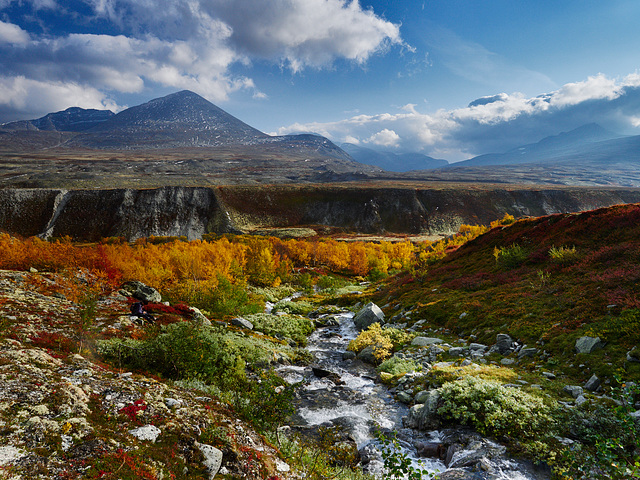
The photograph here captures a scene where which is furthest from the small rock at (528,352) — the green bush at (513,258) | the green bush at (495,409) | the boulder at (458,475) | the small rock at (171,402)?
the small rock at (171,402)

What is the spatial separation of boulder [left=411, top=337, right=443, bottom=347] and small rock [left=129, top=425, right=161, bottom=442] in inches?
651

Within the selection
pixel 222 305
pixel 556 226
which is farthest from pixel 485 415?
pixel 556 226

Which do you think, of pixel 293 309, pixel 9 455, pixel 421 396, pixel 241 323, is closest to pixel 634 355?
pixel 421 396

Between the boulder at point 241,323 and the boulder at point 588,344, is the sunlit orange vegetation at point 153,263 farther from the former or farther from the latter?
the boulder at point 588,344

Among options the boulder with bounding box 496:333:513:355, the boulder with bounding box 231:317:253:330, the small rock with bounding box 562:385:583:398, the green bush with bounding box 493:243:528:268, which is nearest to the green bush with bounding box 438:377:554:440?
the small rock with bounding box 562:385:583:398

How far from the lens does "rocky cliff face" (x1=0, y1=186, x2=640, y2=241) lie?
124 m

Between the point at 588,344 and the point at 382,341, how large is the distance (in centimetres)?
1100

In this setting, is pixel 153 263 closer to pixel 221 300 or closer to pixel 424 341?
pixel 221 300

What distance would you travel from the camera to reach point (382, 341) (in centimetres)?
2069

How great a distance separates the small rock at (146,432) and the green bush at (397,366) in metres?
12.7

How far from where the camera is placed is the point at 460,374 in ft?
43.5

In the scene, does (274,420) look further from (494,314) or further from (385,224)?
(385,224)

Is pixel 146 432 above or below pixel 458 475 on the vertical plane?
above

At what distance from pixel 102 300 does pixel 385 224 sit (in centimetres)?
14040
